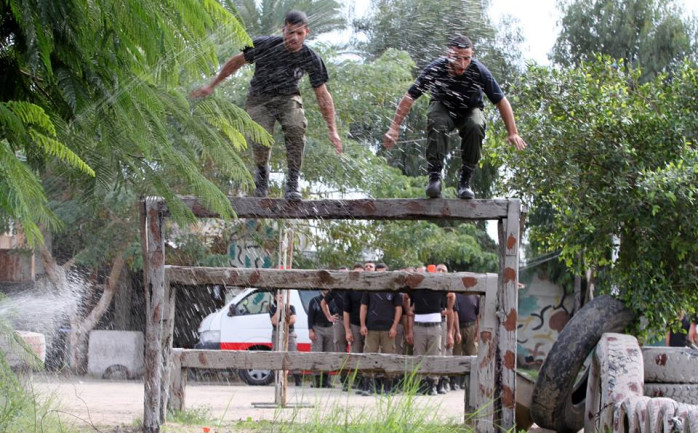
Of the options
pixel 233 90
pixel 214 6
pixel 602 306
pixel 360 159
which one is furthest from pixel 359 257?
pixel 214 6

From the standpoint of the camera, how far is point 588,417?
26.1 feet

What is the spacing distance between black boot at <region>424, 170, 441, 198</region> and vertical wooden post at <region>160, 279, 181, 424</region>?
2.10 metres

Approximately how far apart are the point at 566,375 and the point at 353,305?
3236mm

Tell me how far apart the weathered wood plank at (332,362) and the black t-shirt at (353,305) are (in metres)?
3.63

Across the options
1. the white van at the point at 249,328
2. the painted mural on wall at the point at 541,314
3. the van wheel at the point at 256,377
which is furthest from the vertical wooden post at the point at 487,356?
the painted mural on wall at the point at 541,314

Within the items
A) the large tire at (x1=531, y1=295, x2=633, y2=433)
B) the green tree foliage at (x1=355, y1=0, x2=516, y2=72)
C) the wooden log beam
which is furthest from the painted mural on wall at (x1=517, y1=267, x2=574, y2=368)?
the wooden log beam

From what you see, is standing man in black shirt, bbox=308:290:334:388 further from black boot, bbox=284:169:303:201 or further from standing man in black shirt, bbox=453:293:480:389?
black boot, bbox=284:169:303:201

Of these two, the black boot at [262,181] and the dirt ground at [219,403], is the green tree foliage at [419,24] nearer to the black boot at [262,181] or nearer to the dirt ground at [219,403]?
the black boot at [262,181]

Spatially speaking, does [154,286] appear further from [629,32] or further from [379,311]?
[629,32]

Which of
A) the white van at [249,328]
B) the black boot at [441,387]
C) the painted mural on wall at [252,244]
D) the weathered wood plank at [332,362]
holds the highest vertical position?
the painted mural on wall at [252,244]

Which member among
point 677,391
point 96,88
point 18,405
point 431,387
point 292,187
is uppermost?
point 96,88

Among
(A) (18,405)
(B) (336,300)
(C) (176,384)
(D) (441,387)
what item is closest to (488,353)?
(C) (176,384)

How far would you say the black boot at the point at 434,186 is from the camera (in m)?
6.95

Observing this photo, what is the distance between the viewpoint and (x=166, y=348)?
7.23 meters
